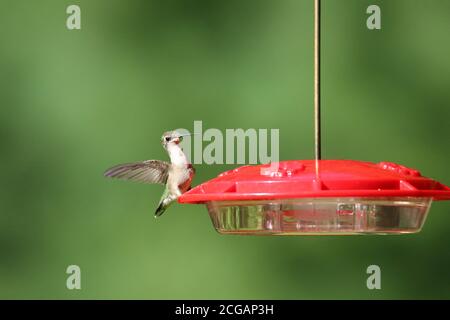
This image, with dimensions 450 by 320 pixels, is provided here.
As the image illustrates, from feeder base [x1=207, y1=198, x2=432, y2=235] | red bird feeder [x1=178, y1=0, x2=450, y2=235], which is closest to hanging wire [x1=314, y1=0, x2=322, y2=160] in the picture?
red bird feeder [x1=178, y1=0, x2=450, y2=235]

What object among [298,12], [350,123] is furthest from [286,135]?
[298,12]

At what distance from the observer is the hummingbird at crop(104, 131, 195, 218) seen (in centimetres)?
449

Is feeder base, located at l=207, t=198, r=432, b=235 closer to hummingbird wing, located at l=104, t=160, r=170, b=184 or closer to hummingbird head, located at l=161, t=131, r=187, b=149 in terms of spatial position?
hummingbird wing, located at l=104, t=160, r=170, b=184

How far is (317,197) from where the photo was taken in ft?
10.6

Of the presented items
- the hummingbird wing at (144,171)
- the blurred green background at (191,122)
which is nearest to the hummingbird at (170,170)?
the hummingbird wing at (144,171)

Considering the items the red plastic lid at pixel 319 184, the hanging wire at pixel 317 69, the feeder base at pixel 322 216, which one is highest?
the hanging wire at pixel 317 69

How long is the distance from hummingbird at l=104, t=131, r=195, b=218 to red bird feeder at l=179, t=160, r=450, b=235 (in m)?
0.78

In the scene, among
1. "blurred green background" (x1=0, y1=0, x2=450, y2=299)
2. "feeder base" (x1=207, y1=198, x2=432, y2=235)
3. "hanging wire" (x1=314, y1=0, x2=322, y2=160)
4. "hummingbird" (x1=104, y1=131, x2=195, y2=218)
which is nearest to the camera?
"hanging wire" (x1=314, y1=0, x2=322, y2=160)

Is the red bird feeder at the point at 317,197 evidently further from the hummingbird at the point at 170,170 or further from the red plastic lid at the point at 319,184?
the hummingbird at the point at 170,170

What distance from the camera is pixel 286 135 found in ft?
23.7

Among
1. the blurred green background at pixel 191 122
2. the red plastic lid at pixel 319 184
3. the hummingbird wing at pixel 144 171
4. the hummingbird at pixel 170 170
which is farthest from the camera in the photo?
the blurred green background at pixel 191 122

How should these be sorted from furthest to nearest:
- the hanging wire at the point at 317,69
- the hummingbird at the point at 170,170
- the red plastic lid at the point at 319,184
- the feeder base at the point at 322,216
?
the hummingbird at the point at 170,170
the feeder base at the point at 322,216
the hanging wire at the point at 317,69
the red plastic lid at the point at 319,184

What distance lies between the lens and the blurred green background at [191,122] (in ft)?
23.3

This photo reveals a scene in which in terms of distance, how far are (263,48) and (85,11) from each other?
125 centimetres
